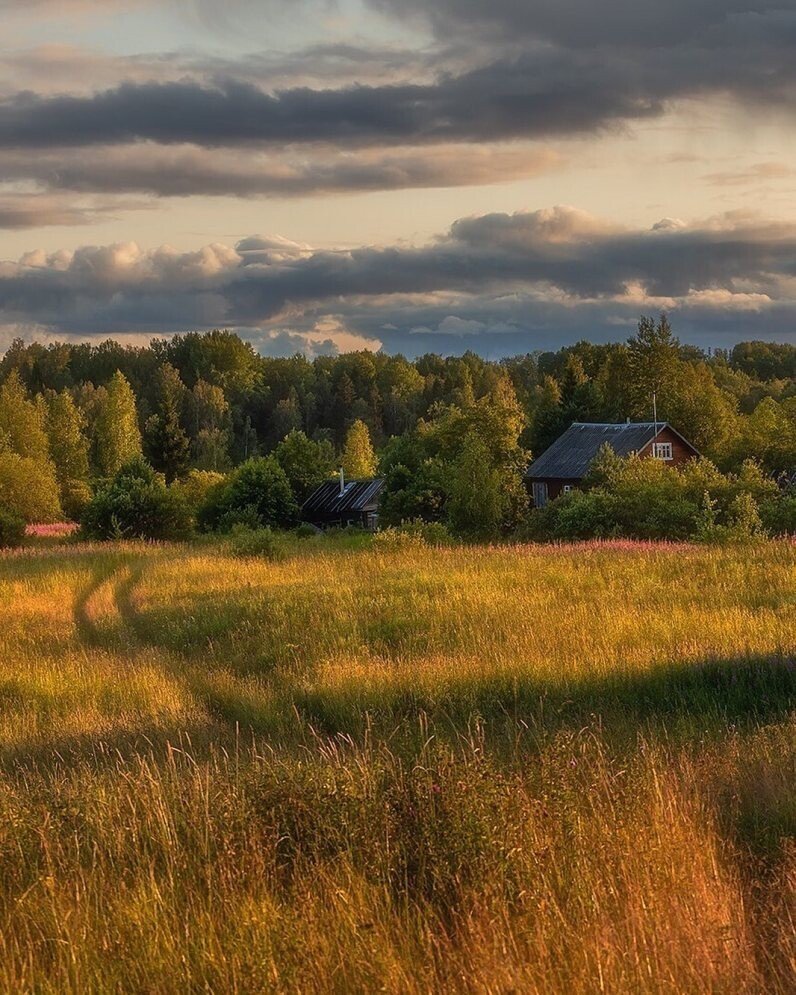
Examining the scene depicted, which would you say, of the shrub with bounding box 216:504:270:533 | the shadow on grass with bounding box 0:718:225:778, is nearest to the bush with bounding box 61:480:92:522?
the shrub with bounding box 216:504:270:533

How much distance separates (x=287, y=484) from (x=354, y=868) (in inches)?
2111

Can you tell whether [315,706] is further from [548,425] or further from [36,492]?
[548,425]

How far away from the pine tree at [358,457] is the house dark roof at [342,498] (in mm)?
22627

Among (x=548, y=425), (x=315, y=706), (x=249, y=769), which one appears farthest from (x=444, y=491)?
(x=249, y=769)

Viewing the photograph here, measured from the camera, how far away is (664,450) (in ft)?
216

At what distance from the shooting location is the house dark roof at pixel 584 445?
206ft

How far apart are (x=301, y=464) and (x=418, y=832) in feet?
209

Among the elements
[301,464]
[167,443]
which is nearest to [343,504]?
[301,464]

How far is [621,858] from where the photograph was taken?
549cm

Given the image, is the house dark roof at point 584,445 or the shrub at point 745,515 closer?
the shrub at point 745,515

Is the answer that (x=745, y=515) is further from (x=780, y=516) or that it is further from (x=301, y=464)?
(x=301, y=464)

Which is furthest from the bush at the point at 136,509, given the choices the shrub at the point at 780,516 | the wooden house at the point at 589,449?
the shrub at the point at 780,516

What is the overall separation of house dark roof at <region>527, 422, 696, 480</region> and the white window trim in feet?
3.81

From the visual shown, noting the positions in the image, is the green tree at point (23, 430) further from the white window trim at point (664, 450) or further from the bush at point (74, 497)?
the white window trim at point (664, 450)
